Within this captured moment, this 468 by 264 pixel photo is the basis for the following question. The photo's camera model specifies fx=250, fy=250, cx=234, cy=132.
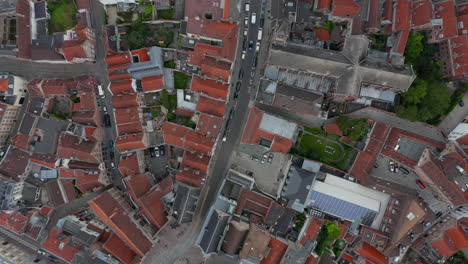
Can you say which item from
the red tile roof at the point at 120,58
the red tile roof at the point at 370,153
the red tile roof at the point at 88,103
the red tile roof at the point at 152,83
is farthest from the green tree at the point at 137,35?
the red tile roof at the point at 370,153

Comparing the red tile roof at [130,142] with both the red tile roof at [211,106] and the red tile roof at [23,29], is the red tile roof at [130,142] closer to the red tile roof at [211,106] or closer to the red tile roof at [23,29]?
the red tile roof at [211,106]

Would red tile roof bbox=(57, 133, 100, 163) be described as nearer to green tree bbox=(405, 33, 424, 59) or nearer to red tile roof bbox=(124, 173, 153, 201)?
red tile roof bbox=(124, 173, 153, 201)

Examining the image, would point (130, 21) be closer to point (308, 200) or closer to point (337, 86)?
point (337, 86)

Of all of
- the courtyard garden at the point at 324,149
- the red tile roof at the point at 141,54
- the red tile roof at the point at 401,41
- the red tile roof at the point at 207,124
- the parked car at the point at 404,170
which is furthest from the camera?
the courtyard garden at the point at 324,149

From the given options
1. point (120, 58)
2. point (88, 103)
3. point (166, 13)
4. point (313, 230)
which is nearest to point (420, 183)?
point (313, 230)

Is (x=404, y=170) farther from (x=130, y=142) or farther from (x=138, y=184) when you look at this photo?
(x=130, y=142)

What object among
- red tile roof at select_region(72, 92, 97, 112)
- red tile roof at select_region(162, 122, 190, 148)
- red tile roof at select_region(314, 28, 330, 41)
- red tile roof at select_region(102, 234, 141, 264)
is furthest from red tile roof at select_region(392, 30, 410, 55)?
red tile roof at select_region(102, 234, 141, 264)
